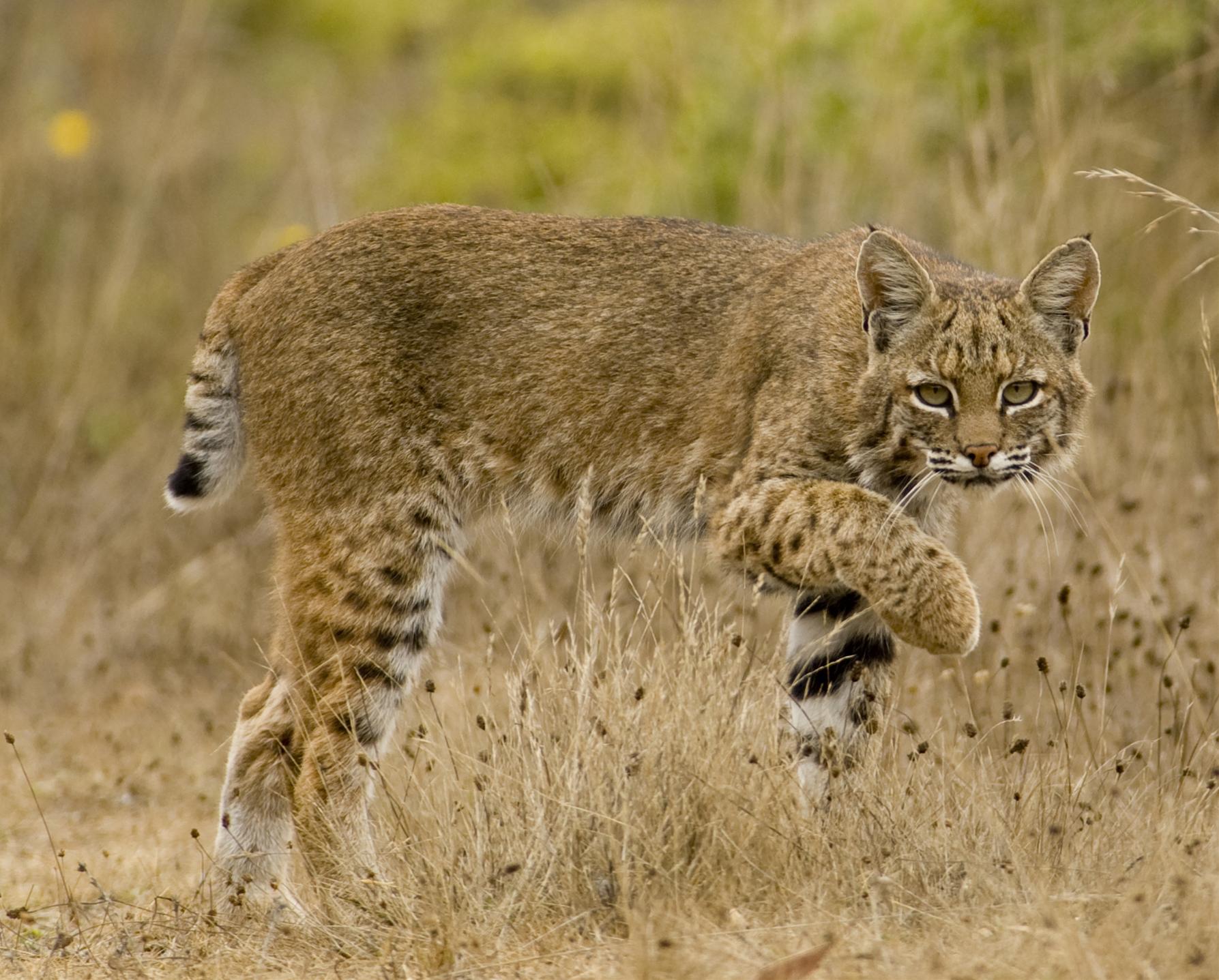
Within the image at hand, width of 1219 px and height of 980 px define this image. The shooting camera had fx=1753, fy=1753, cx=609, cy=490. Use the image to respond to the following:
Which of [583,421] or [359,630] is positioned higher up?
[583,421]

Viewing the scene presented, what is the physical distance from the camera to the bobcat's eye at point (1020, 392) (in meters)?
4.71

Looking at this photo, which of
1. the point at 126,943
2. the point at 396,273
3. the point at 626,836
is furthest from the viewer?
the point at 396,273

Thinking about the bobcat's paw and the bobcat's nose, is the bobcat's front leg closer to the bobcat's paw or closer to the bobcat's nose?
the bobcat's paw

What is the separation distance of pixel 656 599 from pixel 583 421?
789 mm

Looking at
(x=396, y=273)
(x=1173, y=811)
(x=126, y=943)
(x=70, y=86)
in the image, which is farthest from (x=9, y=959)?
(x=70, y=86)

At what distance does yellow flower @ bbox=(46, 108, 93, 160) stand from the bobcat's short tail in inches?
232

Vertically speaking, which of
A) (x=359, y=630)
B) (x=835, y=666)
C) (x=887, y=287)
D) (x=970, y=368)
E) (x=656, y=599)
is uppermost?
(x=887, y=287)

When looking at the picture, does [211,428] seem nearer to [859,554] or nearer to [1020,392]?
[859,554]

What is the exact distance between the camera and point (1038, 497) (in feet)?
16.3

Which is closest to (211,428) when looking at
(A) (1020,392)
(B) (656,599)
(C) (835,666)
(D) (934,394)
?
(B) (656,599)

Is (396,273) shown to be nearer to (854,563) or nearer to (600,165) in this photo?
(854,563)

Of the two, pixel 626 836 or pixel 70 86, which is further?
pixel 70 86

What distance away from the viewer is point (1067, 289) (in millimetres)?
4832

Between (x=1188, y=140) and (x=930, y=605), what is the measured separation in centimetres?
477
